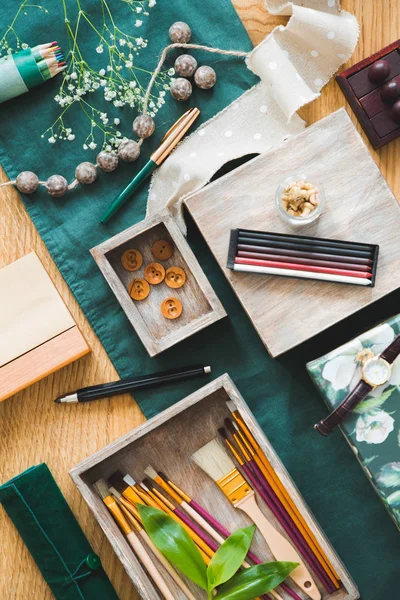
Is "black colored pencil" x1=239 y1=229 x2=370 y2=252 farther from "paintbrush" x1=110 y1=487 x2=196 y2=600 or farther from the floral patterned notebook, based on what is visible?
"paintbrush" x1=110 y1=487 x2=196 y2=600

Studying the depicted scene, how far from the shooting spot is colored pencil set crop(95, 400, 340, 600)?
35.8 inches

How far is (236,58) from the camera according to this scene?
1.00 m

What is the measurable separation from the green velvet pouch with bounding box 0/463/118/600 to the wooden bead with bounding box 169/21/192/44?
67 cm

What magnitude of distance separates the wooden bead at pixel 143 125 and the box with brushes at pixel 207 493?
15.4 inches

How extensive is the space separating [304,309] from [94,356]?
1.10 ft

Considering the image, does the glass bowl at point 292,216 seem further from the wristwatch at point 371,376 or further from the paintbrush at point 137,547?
the paintbrush at point 137,547

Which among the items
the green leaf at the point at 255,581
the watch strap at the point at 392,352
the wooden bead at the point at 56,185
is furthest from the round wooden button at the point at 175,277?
the green leaf at the point at 255,581

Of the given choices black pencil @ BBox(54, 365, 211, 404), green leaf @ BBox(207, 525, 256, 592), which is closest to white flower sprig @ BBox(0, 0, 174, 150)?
black pencil @ BBox(54, 365, 211, 404)

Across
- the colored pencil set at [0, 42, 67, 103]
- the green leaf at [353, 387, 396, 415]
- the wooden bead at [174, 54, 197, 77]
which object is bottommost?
the green leaf at [353, 387, 396, 415]

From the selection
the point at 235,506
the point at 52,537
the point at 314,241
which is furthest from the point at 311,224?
the point at 52,537

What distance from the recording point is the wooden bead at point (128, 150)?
97cm

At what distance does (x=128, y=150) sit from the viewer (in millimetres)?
970

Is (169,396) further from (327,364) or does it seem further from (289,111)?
(289,111)

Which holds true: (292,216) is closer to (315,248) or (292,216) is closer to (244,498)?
(315,248)
